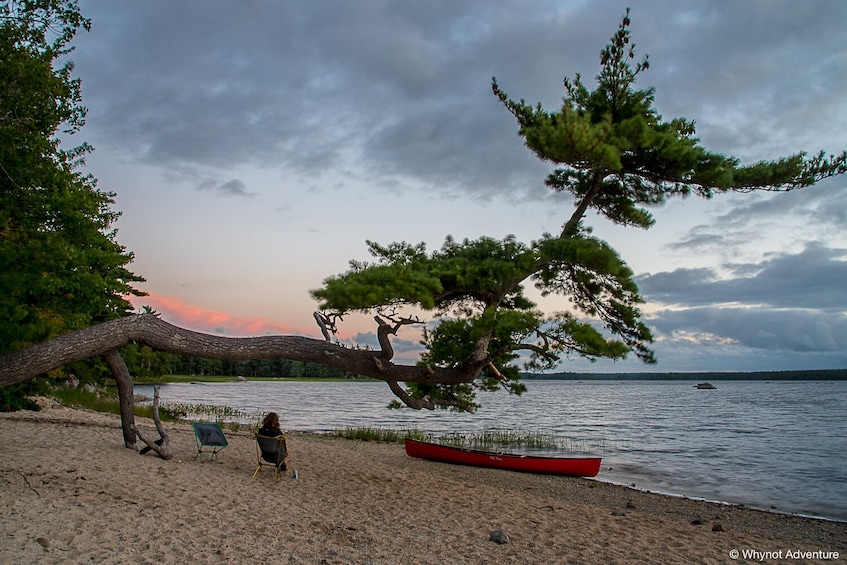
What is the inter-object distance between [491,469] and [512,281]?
→ 818cm

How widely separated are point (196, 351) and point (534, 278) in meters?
5.38

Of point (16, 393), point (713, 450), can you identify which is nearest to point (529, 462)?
point (713, 450)

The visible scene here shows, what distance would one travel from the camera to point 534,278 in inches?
381

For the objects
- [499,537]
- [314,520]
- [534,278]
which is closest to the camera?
[499,537]

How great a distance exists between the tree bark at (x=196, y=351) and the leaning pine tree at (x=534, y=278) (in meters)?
0.02

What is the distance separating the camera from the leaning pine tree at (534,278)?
7.24m

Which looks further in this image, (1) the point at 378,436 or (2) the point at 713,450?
(2) the point at 713,450

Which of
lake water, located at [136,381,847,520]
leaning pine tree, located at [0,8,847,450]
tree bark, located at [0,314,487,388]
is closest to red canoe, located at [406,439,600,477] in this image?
lake water, located at [136,381,847,520]

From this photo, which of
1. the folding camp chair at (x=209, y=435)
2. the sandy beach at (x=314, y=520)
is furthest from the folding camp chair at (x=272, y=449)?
the folding camp chair at (x=209, y=435)

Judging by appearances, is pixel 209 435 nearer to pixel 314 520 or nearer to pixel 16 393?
pixel 314 520

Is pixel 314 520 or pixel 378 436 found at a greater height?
pixel 314 520

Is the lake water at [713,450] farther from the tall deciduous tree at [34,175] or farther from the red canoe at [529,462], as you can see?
the tall deciduous tree at [34,175]

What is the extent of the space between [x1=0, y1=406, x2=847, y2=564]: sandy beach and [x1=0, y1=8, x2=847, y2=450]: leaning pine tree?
5.45ft

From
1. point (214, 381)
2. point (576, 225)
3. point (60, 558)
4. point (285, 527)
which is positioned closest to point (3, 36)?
point (60, 558)
